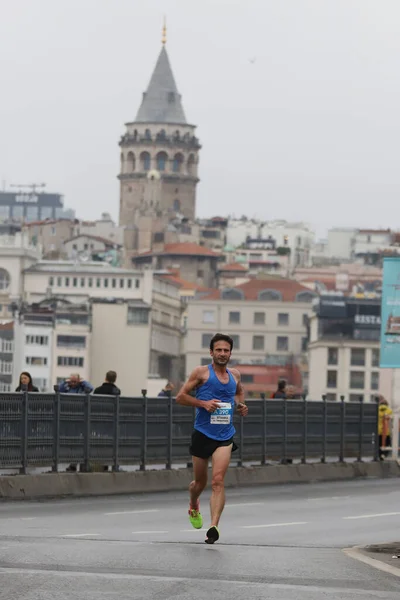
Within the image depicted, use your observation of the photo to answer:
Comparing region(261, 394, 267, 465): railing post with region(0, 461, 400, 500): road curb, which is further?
region(261, 394, 267, 465): railing post

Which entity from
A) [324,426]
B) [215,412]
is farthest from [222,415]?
[324,426]

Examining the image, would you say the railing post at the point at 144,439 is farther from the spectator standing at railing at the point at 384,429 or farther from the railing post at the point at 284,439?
the spectator standing at railing at the point at 384,429

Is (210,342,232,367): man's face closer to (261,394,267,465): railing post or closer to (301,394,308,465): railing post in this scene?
(261,394,267,465): railing post

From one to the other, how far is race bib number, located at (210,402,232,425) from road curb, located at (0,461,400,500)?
312 inches

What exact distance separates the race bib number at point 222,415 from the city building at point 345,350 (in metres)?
175

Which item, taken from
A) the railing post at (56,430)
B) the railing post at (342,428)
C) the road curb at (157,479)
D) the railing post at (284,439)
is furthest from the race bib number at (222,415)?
the railing post at (342,428)

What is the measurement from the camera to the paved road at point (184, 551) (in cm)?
1160

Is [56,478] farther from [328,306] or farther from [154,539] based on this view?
[328,306]

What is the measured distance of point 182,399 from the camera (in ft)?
51.6

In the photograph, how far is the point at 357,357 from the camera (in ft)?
635

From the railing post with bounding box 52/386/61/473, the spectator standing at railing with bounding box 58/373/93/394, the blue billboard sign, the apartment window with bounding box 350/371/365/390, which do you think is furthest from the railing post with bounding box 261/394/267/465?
the apartment window with bounding box 350/371/365/390

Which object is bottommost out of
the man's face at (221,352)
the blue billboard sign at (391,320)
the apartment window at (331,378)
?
the man's face at (221,352)

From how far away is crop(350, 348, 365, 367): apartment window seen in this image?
19362 centimetres

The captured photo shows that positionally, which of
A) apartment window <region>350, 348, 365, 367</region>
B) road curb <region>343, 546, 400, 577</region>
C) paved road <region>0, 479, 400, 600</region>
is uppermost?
apartment window <region>350, 348, 365, 367</region>
